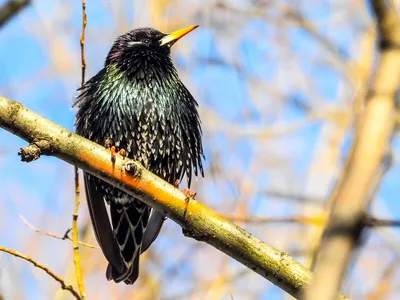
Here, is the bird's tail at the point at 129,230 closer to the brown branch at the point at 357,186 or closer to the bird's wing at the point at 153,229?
the bird's wing at the point at 153,229

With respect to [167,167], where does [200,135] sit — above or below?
above

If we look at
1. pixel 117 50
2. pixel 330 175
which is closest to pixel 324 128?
pixel 330 175

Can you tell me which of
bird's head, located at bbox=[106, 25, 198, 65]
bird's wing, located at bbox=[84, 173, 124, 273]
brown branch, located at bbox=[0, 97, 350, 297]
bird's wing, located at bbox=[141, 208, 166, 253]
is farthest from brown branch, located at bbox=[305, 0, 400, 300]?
bird's head, located at bbox=[106, 25, 198, 65]

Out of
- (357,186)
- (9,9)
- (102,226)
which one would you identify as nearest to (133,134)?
(102,226)

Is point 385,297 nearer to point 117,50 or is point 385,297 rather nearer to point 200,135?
point 200,135

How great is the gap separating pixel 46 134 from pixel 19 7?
1.55 metres

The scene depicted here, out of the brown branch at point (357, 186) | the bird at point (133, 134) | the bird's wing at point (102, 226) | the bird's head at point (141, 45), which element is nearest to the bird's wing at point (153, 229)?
the bird at point (133, 134)

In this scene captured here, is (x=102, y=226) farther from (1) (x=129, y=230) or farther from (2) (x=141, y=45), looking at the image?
(2) (x=141, y=45)

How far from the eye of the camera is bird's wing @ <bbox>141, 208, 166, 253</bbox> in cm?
433

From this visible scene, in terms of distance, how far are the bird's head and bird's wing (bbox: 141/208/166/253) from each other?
3.79 feet

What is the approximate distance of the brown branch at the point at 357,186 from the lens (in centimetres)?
92

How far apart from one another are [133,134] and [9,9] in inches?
43.9

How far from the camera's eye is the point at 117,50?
4820mm

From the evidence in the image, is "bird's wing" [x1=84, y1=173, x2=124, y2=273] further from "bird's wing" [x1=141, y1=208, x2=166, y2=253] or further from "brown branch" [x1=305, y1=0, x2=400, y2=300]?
"brown branch" [x1=305, y1=0, x2=400, y2=300]
